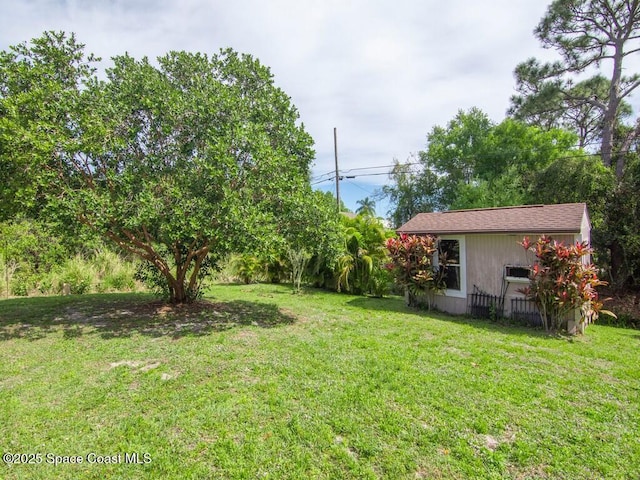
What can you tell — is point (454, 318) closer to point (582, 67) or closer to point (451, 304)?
point (451, 304)

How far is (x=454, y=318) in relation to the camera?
25.9 ft

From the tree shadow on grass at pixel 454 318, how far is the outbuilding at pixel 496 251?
1.07 ft

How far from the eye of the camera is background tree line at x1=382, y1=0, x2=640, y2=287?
1054cm

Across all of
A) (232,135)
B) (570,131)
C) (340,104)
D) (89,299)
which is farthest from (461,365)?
(570,131)

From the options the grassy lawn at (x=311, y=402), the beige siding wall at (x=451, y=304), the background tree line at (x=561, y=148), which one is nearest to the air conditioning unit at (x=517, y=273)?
the beige siding wall at (x=451, y=304)

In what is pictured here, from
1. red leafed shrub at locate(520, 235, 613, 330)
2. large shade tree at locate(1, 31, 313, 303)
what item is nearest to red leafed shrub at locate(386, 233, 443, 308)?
red leafed shrub at locate(520, 235, 613, 330)

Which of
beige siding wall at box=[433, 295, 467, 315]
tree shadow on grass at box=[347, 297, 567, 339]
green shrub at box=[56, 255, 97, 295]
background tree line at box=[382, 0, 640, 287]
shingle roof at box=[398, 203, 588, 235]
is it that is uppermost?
background tree line at box=[382, 0, 640, 287]

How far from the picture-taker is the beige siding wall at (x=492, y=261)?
748cm

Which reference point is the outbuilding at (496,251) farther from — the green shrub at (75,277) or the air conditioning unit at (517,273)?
the green shrub at (75,277)

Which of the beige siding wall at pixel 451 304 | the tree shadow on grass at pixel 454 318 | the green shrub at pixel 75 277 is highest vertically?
the green shrub at pixel 75 277

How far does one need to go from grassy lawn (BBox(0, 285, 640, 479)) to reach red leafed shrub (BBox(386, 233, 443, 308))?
2347 mm

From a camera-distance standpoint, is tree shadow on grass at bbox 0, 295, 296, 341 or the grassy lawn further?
tree shadow on grass at bbox 0, 295, 296, 341

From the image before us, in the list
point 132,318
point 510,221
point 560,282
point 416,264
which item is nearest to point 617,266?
point 510,221

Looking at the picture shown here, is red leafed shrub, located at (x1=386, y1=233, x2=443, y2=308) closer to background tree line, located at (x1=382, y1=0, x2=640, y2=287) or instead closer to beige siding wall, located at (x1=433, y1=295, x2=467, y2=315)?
beige siding wall, located at (x1=433, y1=295, x2=467, y2=315)
